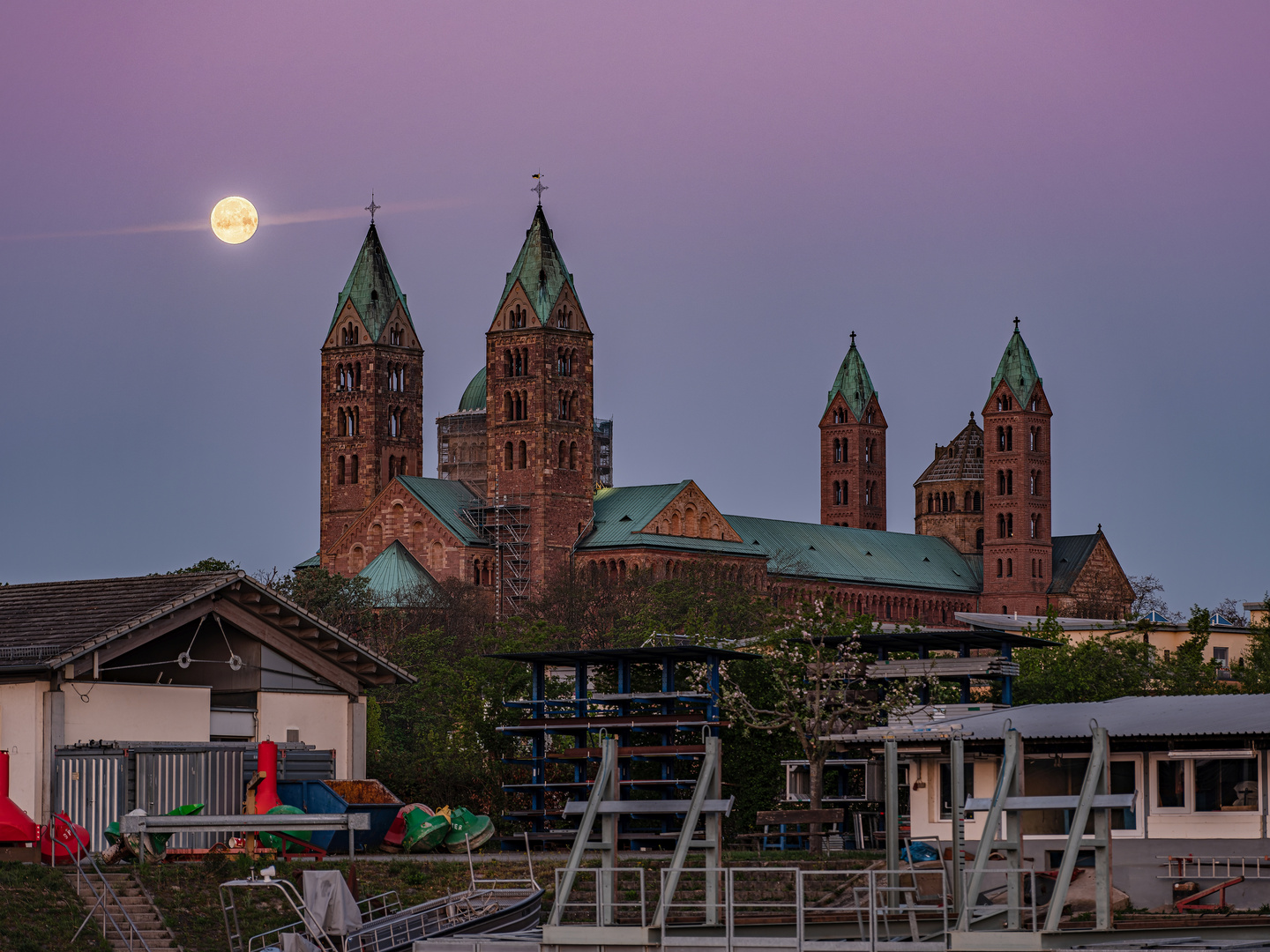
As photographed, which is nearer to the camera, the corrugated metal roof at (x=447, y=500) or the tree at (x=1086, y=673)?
the tree at (x=1086, y=673)

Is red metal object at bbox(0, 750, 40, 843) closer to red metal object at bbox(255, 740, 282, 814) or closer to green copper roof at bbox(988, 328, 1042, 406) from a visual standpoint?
red metal object at bbox(255, 740, 282, 814)

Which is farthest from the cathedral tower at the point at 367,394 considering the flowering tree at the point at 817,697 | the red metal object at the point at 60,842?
the red metal object at the point at 60,842

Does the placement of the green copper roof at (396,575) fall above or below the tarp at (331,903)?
above

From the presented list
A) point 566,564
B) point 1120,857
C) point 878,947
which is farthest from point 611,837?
point 566,564

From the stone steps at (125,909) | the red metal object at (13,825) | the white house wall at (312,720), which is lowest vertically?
the stone steps at (125,909)

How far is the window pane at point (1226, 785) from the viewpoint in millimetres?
32969

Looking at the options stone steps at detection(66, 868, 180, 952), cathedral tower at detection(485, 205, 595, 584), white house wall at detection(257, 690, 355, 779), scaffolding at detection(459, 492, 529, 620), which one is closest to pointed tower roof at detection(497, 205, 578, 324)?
cathedral tower at detection(485, 205, 595, 584)

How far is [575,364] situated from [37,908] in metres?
114

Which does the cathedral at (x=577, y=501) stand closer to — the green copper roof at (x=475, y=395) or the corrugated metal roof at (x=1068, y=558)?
the corrugated metal roof at (x=1068, y=558)

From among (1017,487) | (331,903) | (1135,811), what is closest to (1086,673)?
(1135,811)

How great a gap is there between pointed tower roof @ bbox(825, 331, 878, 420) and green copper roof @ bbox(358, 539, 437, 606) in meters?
53.6

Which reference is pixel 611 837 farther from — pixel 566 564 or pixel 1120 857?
pixel 566 564

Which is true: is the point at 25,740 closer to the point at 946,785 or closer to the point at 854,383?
the point at 946,785

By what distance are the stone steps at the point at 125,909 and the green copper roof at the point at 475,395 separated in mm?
160273
